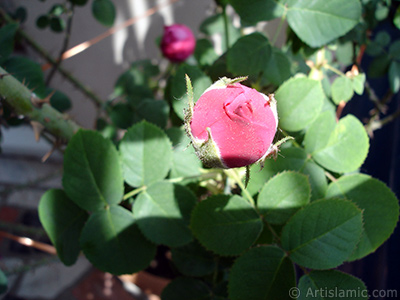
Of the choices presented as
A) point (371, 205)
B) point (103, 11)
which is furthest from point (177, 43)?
point (371, 205)

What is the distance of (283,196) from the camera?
0.45m

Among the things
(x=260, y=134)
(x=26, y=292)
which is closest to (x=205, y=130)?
(x=260, y=134)

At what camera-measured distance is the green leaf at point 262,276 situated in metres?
0.42

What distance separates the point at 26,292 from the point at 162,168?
112 cm

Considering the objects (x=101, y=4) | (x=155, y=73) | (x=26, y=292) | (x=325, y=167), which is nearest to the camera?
(x=325, y=167)

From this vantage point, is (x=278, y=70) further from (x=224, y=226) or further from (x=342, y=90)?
(x=224, y=226)

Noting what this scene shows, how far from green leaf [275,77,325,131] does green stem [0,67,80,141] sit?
13.4 inches

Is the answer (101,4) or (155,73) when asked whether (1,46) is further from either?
(155,73)

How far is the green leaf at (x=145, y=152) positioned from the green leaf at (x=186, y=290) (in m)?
0.21

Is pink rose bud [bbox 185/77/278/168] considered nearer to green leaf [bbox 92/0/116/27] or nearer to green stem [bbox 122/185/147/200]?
green stem [bbox 122/185/147/200]

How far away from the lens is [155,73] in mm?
917

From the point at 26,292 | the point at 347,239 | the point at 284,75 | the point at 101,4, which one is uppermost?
the point at 101,4

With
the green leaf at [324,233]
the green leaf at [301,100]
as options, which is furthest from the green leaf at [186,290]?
the green leaf at [301,100]

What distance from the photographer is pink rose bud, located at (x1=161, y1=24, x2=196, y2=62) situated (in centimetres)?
75
